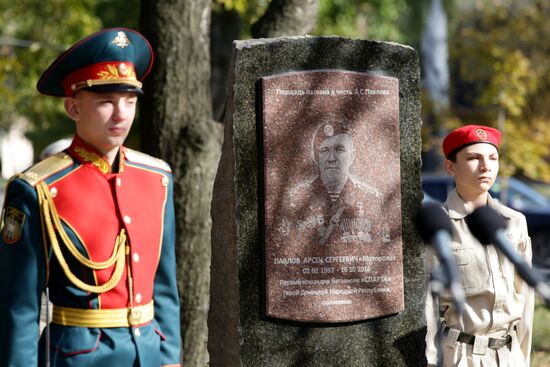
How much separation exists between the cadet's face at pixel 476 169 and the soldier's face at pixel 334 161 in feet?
1.95

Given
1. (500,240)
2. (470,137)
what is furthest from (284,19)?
(500,240)

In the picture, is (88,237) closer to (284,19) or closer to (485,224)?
(485,224)

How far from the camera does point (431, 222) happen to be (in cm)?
295

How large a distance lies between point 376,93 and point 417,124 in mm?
328

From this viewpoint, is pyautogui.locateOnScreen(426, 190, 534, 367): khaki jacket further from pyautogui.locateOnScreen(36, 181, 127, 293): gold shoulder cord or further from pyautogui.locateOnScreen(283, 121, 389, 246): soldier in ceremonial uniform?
pyautogui.locateOnScreen(36, 181, 127, 293): gold shoulder cord

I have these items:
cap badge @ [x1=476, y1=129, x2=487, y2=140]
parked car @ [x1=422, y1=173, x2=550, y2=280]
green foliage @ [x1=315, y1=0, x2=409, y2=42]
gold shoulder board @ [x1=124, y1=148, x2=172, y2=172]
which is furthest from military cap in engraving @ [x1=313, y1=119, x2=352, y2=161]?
parked car @ [x1=422, y1=173, x2=550, y2=280]

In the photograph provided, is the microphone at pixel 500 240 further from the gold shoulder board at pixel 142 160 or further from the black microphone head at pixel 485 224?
the gold shoulder board at pixel 142 160

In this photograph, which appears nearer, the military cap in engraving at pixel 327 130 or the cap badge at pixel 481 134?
the cap badge at pixel 481 134

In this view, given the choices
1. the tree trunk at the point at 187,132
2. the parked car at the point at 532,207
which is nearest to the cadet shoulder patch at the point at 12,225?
the tree trunk at the point at 187,132

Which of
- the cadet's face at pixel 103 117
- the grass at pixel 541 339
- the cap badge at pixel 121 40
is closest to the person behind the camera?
the cadet's face at pixel 103 117

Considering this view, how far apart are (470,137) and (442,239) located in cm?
208

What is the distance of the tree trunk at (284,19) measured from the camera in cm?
781

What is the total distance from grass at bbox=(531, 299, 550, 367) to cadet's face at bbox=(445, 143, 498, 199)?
Answer: 4455 mm

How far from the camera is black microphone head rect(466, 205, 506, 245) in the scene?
2.87 metres
